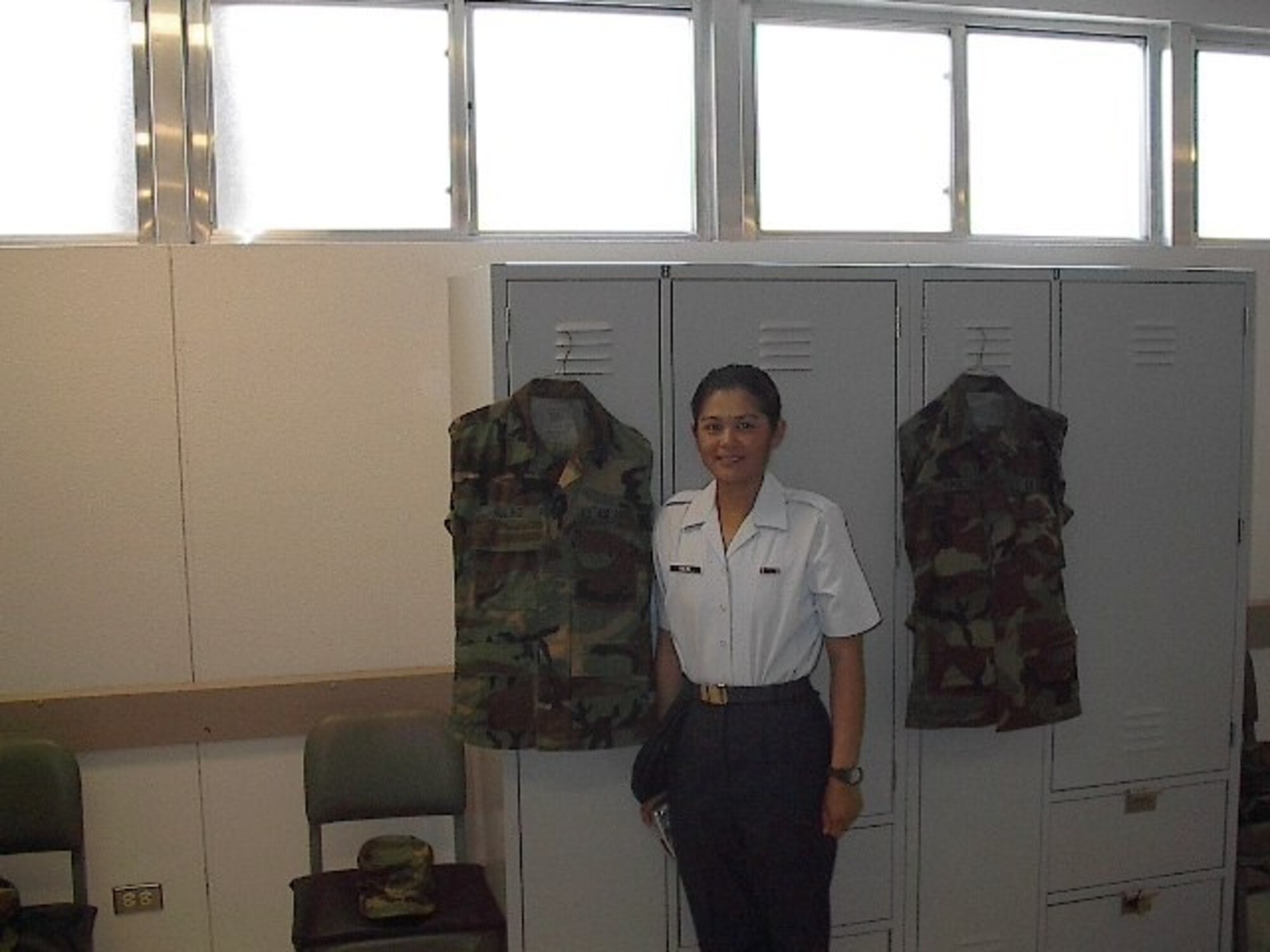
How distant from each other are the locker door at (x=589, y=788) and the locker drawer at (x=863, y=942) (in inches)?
17.9

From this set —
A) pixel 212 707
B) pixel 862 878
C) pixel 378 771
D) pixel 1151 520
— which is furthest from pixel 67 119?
pixel 1151 520

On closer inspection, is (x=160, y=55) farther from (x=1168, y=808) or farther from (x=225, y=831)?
(x=1168, y=808)

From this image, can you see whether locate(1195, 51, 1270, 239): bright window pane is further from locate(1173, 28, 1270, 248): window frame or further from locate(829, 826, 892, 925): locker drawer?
locate(829, 826, 892, 925): locker drawer

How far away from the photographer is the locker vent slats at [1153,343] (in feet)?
11.0

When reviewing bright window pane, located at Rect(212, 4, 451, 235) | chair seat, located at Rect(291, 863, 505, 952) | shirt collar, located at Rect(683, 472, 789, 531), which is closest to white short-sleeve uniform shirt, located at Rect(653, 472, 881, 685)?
shirt collar, located at Rect(683, 472, 789, 531)

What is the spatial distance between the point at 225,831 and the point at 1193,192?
3763mm

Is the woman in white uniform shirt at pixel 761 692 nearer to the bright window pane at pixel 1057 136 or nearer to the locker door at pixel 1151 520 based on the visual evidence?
the locker door at pixel 1151 520

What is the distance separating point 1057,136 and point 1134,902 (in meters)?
2.47

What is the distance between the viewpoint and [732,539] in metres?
2.78

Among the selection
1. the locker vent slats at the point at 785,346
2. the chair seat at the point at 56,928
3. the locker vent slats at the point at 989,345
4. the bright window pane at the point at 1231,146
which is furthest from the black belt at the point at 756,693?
the bright window pane at the point at 1231,146

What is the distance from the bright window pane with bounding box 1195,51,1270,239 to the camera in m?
4.37

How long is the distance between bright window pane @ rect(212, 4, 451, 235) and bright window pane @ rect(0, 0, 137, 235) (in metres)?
0.25

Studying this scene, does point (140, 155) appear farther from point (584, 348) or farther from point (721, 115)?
point (721, 115)

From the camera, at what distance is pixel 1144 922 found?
346 cm
